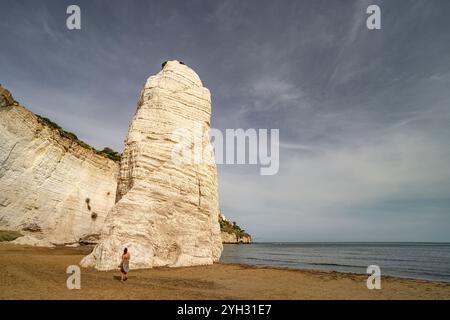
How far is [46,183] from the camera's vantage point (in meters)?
32.7

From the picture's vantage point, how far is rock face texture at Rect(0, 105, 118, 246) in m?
28.4

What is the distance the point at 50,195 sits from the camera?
33.0 meters

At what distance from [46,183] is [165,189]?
831 inches

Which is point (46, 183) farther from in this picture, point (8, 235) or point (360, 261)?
point (360, 261)

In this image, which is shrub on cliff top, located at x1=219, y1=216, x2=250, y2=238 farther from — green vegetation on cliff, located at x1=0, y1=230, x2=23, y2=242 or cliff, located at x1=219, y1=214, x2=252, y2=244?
green vegetation on cliff, located at x1=0, y1=230, x2=23, y2=242

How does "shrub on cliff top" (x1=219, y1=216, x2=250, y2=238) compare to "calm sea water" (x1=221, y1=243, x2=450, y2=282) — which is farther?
"shrub on cliff top" (x1=219, y1=216, x2=250, y2=238)

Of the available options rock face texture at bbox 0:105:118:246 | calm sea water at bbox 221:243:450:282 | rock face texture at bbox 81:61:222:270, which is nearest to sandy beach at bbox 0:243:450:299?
rock face texture at bbox 81:61:222:270

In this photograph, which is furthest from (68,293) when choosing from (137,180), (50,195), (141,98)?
(50,195)

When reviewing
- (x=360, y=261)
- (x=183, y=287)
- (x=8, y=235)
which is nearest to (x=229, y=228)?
(x=360, y=261)

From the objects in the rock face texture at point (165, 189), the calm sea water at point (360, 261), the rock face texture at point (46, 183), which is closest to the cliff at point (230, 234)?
the calm sea water at point (360, 261)

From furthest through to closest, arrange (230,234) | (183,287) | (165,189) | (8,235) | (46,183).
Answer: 1. (230,234)
2. (46,183)
3. (8,235)
4. (165,189)
5. (183,287)

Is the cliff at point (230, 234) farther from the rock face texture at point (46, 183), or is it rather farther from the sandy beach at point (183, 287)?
the sandy beach at point (183, 287)

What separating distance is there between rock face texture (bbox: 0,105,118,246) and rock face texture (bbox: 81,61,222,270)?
48.9 feet

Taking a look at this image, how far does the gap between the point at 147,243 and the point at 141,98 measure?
11.5 metres
